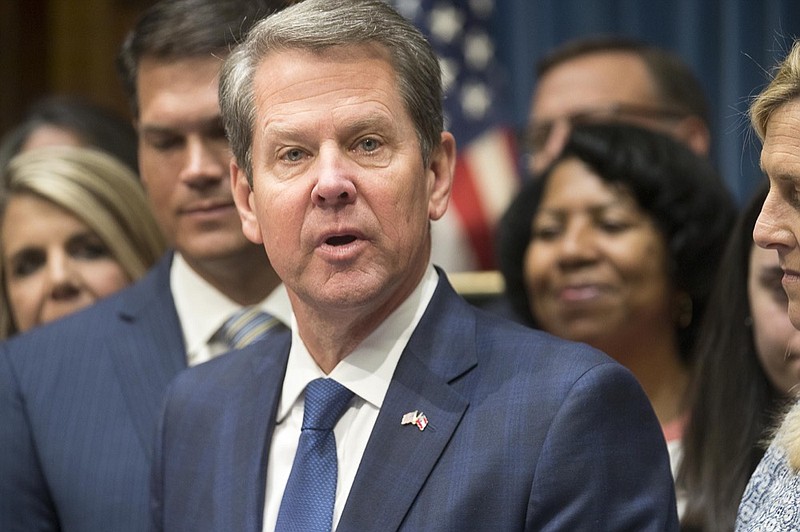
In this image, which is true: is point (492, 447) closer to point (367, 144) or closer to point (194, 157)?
point (367, 144)

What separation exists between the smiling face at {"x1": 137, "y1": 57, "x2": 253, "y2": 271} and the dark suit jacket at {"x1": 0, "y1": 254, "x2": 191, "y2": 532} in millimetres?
185

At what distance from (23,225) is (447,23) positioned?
2.64m

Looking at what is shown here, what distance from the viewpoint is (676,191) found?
11.7 ft

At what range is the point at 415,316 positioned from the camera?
238 centimetres

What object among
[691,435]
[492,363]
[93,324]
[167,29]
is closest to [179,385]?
[93,324]

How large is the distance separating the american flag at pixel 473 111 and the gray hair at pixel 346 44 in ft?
10.7

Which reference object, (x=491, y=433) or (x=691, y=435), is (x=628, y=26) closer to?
(x=691, y=435)

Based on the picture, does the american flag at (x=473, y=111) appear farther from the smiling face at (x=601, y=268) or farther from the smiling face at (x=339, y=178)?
the smiling face at (x=339, y=178)

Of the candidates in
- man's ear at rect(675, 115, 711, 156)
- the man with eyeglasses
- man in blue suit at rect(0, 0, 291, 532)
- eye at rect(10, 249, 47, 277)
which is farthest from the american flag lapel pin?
man's ear at rect(675, 115, 711, 156)

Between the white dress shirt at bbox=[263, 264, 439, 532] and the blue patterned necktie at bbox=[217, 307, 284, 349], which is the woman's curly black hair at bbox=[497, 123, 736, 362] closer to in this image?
the blue patterned necktie at bbox=[217, 307, 284, 349]

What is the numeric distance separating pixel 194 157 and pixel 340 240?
96 cm

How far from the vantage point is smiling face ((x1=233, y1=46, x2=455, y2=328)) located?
7.33 ft

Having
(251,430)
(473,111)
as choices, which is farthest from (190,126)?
(473,111)

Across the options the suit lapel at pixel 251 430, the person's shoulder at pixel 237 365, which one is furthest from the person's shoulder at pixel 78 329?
the suit lapel at pixel 251 430
